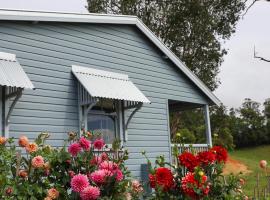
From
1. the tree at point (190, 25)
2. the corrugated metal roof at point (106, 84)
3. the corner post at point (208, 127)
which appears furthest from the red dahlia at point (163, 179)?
the tree at point (190, 25)

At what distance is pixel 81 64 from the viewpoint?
33.8 feet

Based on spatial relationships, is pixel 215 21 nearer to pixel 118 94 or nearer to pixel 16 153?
pixel 118 94

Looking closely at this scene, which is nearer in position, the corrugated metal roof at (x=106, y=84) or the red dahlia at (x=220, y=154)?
the red dahlia at (x=220, y=154)

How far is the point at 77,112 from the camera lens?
9992 mm

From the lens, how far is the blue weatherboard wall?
8.98 m

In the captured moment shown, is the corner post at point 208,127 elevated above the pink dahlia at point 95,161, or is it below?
above

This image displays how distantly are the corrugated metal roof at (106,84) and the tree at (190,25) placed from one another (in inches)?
581

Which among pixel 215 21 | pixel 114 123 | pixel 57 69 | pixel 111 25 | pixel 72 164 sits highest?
pixel 215 21

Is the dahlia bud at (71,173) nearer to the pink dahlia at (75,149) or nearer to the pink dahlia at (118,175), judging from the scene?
the pink dahlia at (75,149)

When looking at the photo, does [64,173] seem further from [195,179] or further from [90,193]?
[195,179]

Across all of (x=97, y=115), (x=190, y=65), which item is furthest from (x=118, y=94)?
(x=190, y=65)

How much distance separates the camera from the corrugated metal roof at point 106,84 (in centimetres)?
971

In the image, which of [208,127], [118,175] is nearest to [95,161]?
[118,175]

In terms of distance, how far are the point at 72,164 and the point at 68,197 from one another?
0.94 feet
